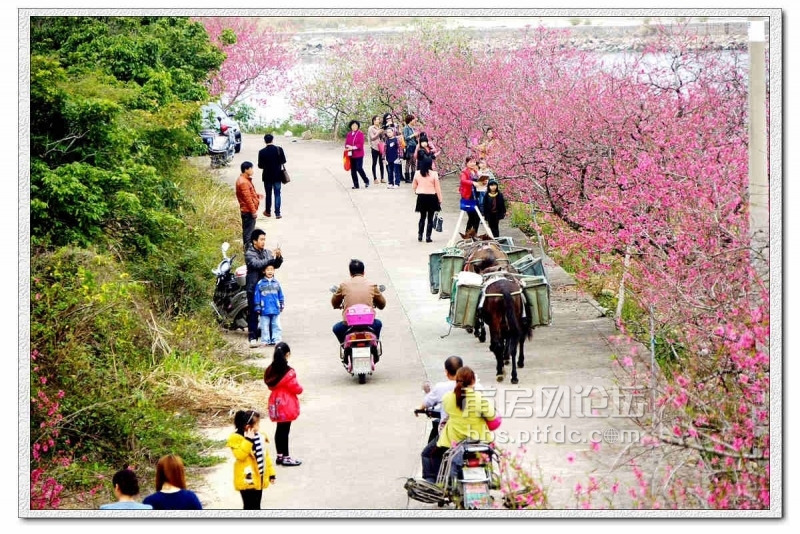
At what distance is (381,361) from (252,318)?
6.06 feet

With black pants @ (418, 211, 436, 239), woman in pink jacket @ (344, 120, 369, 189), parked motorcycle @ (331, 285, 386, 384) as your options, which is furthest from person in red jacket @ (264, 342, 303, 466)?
Result: woman in pink jacket @ (344, 120, 369, 189)

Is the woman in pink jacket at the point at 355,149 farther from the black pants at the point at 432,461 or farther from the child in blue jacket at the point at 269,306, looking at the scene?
the black pants at the point at 432,461

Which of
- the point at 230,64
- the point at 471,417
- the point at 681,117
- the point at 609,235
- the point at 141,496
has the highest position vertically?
the point at 230,64

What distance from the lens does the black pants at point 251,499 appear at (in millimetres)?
10516

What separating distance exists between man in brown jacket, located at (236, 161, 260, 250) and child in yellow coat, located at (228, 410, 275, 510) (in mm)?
9669

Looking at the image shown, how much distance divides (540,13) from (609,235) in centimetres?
525

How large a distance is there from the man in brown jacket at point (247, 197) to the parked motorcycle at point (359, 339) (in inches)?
224

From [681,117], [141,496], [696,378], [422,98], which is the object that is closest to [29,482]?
[141,496]

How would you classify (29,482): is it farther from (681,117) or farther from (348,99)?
(348,99)

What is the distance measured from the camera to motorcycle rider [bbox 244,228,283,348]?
16.3 metres

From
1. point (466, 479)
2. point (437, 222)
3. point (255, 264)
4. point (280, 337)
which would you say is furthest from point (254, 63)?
point (466, 479)

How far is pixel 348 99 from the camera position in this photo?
31641 mm

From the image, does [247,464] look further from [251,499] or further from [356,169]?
[356,169]

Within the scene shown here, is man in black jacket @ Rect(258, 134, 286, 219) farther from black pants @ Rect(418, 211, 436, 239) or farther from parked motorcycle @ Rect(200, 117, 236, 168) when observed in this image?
parked motorcycle @ Rect(200, 117, 236, 168)
